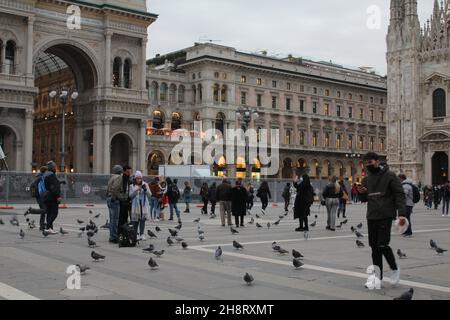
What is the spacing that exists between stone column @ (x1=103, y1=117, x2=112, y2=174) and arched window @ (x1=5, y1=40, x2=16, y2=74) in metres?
9.09

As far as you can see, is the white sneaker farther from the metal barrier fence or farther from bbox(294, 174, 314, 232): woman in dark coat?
the metal barrier fence

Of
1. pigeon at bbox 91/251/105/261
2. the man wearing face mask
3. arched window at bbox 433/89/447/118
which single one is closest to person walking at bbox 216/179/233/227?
pigeon at bbox 91/251/105/261

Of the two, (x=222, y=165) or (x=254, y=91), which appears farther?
(x=254, y=91)

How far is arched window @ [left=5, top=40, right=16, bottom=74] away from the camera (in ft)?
167

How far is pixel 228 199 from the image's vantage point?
840 inches

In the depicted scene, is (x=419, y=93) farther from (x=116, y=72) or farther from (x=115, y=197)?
(x=115, y=197)

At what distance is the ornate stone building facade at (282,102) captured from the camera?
76250 mm

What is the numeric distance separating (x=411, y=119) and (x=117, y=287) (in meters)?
64.1

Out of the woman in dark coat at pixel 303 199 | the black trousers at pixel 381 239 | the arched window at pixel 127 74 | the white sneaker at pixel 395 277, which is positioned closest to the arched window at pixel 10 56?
the arched window at pixel 127 74

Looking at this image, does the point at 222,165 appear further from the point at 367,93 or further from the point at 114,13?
the point at 367,93

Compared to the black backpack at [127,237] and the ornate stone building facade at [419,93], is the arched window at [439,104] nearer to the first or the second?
the ornate stone building facade at [419,93]

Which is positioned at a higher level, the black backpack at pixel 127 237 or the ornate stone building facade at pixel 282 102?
the ornate stone building facade at pixel 282 102

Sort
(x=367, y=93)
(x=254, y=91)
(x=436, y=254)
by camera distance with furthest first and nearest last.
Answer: (x=367, y=93) < (x=254, y=91) < (x=436, y=254)

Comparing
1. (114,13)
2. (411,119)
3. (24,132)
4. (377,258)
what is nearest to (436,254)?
(377,258)
